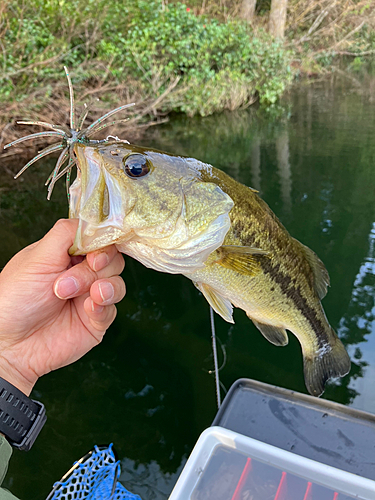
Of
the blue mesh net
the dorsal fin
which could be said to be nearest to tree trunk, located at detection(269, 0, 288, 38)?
the dorsal fin

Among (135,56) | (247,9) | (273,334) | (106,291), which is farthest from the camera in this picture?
(247,9)

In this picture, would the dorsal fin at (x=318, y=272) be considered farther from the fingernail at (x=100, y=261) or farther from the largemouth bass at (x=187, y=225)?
the fingernail at (x=100, y=261)

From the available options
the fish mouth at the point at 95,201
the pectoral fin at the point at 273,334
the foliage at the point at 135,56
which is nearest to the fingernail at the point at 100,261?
the fish mouth at the point at 95,201

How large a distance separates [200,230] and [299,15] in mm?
22133

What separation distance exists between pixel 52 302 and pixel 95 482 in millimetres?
1255

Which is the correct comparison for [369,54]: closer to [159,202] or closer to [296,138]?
[296,138]

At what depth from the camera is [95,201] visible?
4.06 feet

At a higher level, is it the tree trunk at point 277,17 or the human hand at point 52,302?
the tree trunk at point 277,17

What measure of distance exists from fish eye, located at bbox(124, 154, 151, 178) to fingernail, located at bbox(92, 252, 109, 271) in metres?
0.36

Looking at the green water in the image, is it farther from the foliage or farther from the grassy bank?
the foliage

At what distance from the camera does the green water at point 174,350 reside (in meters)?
2.72

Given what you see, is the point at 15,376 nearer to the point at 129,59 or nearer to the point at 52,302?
the point at 52,302

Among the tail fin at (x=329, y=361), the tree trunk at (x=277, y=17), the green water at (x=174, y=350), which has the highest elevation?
the tree trunk at (x=277, y=17)

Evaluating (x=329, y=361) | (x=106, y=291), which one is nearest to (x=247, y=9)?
(x=329, y=361)
